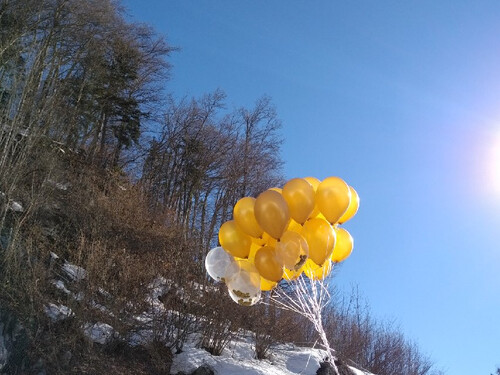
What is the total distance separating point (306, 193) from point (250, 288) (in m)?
1.13

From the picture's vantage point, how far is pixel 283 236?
14.9 feet

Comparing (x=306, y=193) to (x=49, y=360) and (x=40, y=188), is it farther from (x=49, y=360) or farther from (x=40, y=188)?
(x=40, y=188)

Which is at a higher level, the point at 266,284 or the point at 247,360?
the point at 266,284

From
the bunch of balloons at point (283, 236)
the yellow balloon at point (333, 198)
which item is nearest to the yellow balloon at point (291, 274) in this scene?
the bunch of balloons at point (283, 236)

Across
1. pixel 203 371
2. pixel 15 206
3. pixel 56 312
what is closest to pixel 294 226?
pixel 203 371

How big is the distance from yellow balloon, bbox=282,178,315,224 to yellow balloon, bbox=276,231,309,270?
0.18 m

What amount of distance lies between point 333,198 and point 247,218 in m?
0.81

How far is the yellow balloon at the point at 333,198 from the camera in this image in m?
4.60

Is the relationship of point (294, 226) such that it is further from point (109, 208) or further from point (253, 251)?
point (109, 208)

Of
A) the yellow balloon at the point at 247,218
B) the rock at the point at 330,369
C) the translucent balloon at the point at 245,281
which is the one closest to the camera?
the yellow balloon at the point at 247,218

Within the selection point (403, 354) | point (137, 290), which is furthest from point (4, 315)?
point (403, 354)

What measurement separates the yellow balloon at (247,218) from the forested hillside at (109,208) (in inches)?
195

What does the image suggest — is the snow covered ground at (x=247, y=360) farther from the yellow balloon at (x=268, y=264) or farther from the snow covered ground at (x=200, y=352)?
the yellow balloon at (x=268, y=264)

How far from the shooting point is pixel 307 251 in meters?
4.57
